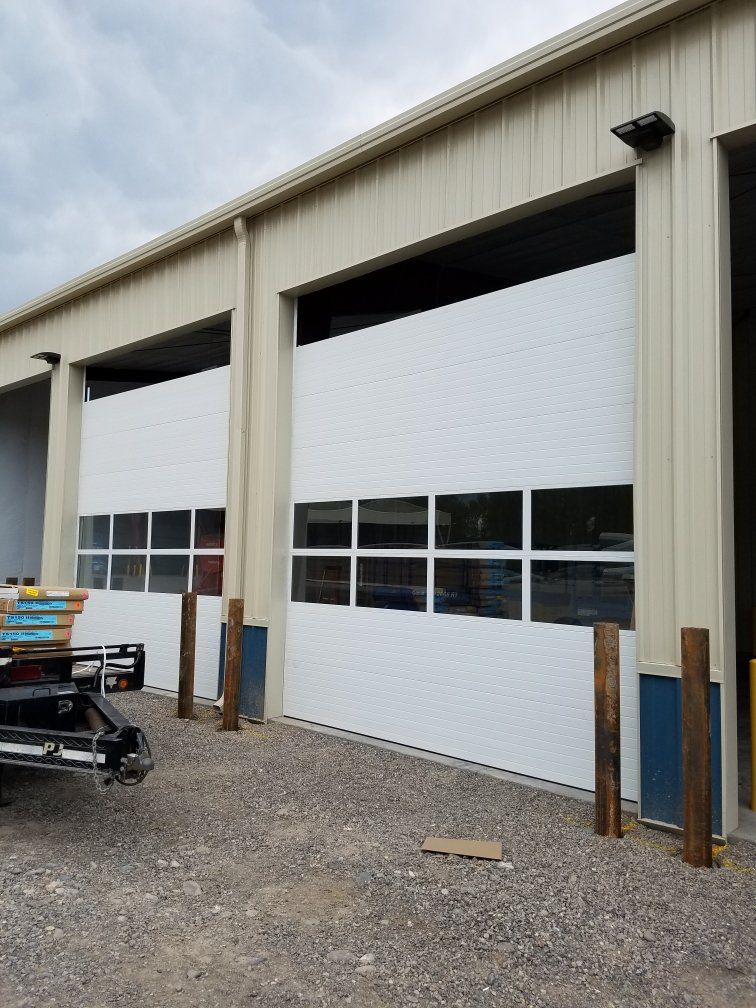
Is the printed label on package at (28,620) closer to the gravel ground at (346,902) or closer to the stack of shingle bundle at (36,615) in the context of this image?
the stack of shingle bundle at (36,615)

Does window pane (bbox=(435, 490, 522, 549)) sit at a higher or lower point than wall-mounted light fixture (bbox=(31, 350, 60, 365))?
lower

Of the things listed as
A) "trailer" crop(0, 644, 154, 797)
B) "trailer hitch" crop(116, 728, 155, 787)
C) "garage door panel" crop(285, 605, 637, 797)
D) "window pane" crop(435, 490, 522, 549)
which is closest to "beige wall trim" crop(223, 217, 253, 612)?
"garage door panel" crop(285, 605, 637, 797)

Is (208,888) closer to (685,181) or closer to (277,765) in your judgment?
(277,765)

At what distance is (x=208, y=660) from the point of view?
9805 millimetres

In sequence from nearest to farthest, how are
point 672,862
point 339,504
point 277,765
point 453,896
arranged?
point 453,896 < point 672,862 < point 277,765 < point 339,504

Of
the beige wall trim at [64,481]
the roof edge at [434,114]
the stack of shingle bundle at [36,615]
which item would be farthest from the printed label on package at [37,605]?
the beige wall trim at [64,481]

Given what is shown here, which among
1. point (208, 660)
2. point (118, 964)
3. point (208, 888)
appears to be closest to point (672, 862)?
point (208, 888)

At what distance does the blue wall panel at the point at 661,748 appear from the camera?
5.38 metres

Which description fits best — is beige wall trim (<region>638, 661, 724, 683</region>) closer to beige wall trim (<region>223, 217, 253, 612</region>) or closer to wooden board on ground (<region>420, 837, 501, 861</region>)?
wooden board on ground (<region>420, 837, 501, 861</region>)

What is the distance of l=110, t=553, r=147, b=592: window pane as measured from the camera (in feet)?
37.0

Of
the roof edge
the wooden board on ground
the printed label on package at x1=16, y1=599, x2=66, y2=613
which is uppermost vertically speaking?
the roof edge

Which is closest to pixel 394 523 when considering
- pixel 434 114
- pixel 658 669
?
pixel 658 669

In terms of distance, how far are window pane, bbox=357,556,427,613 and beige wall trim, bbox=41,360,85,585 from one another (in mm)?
6488

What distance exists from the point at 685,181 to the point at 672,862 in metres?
4.80
